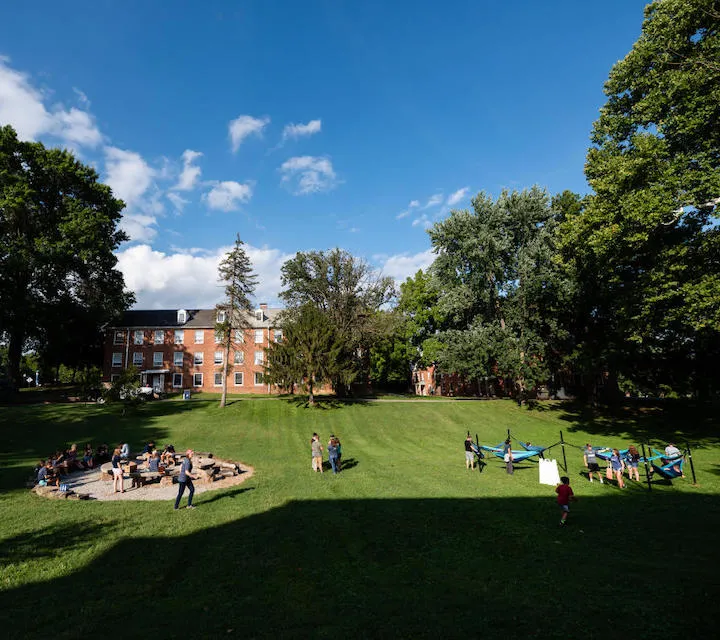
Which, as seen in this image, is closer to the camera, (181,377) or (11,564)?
(11,564)

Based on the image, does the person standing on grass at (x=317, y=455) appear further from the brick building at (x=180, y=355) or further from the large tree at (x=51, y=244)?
the brick building at (x=180, y=355)

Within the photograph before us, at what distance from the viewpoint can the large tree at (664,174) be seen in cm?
2064

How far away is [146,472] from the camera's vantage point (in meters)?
18.5

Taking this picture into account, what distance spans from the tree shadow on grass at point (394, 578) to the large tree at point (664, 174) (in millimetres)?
14351

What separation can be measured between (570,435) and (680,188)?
729 inches

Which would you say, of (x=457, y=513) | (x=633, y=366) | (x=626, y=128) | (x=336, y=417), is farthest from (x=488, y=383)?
(x=457, y=513)

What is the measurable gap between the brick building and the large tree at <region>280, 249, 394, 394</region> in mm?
13569

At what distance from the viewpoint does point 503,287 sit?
4262 cm

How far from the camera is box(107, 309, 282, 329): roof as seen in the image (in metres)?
58.6

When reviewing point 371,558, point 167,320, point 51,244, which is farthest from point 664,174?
point 167,320

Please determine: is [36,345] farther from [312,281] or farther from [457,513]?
[457,513]

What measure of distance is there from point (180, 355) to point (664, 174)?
184ft

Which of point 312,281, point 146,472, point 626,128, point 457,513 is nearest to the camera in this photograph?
point 457,513

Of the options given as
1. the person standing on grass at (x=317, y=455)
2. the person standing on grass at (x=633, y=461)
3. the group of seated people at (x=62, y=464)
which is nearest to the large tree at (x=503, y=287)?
the person standing on grass at (x=633, y=461)
